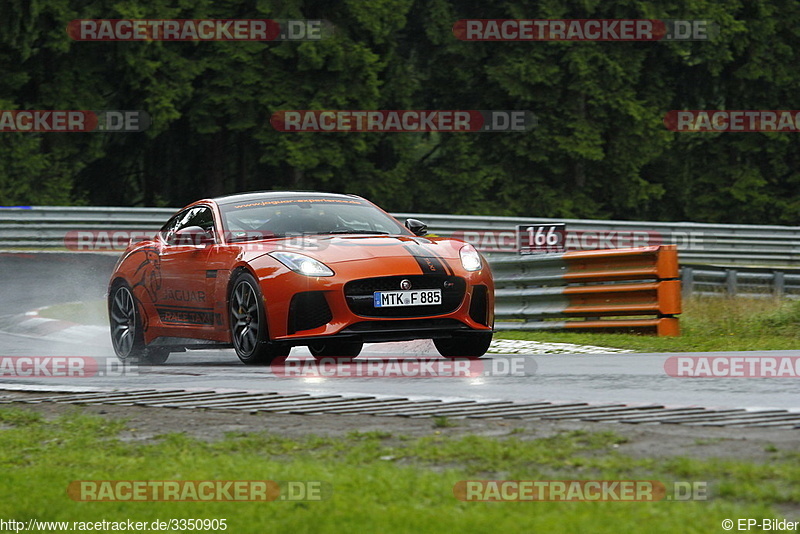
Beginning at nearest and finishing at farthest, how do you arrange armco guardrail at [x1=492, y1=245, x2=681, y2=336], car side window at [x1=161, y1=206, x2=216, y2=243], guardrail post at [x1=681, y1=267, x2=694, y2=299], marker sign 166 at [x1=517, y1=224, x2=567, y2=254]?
1. car side window at [x1=161, y1=206, x2=216, y2=243]
2. armco guardrail at [x1=492, y1=245, x2=681, y2=336]
3. marker sign 166 at [x1=517, y1=224, x2=567, y2=254]
4. guardrail post at [x1=681, y1=267, x2=694, y2=299]

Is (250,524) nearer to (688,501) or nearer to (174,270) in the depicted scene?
(688,501)

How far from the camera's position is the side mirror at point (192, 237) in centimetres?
1077

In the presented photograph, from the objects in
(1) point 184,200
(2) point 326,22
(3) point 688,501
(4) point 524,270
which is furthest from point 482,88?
(3) point 688,501

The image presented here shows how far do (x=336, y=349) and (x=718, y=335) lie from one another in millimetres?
4136

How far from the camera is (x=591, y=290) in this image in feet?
43.5

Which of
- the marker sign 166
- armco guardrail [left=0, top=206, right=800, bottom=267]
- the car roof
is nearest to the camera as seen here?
the car roof

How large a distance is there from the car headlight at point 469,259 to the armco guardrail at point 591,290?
2.96 metres

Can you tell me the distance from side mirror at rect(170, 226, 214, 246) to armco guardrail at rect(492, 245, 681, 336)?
431cm

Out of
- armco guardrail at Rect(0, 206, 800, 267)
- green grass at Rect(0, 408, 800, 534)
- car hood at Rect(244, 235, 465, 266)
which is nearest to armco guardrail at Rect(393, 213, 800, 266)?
armco guardrail at Rect(0, 206, 800, 267)

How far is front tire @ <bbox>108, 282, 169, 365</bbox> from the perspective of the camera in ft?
38.2

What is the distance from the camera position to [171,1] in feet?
107

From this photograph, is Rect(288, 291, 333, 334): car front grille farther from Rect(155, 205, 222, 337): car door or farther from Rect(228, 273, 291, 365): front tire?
Rect(155, 205, 222, 337): car door

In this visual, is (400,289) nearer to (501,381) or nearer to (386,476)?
(501,381)

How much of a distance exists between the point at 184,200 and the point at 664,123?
46.8 feet
